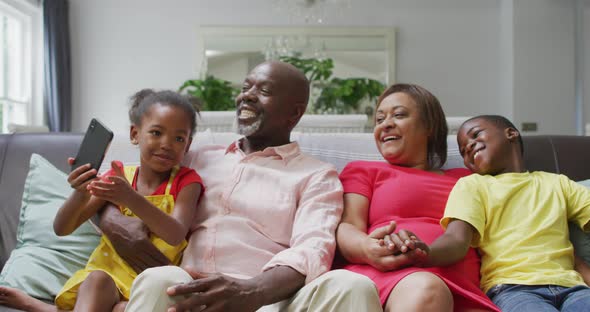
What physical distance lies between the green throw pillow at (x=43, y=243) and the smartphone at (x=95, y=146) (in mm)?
218

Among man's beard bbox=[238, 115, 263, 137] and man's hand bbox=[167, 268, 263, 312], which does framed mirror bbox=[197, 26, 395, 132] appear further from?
man's hand bbox=[167, 268, 263, 312]

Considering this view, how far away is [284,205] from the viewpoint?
1513mm

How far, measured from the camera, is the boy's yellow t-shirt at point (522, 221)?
4.49ft

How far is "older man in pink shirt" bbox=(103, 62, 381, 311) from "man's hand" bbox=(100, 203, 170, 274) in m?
0.02

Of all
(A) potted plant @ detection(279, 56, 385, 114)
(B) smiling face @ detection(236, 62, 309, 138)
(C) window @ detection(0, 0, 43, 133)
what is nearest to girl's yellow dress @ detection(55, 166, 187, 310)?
(B) smiling face @ detection(236, 62, 309, 138)

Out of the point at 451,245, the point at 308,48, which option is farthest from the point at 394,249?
the point at 308,48

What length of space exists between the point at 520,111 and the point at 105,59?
4.47m

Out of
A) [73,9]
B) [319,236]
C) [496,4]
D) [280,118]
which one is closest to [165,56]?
[73,9]

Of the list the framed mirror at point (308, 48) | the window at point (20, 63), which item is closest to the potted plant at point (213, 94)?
the framed mirror at point (308, 48)

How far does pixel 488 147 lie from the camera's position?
5.31 feet

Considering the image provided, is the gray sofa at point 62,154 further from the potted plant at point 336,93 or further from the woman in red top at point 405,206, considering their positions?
the potted plant at point 336,93

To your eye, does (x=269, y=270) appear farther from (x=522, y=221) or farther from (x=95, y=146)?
(x=522, y=221)

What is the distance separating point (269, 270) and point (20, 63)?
16.7 feet

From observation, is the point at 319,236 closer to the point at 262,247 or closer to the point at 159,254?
the point at 262,247
